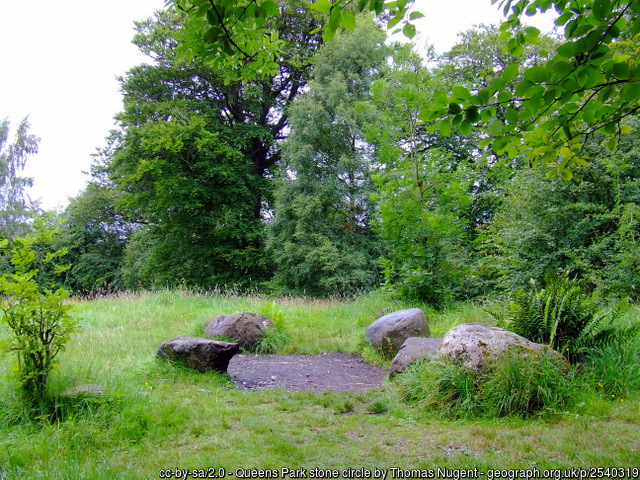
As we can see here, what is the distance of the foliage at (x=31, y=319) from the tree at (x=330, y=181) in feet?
38.4

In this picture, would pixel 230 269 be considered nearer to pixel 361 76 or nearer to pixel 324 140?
pixel 324 140

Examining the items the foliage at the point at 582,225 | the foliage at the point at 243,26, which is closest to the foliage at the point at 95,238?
the foliage at the point at 582,225

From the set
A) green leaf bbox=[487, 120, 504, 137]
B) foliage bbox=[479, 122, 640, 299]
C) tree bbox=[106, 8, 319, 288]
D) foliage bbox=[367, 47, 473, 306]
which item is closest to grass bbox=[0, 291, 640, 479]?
green leaf bbox=[487, 120, 504, 137]

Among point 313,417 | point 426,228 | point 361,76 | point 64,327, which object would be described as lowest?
point 313,417

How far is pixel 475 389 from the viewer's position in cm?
383

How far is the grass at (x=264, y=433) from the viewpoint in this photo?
270cm

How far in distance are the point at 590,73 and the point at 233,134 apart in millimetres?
18594

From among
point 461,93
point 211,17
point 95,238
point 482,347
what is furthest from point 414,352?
point 95,238

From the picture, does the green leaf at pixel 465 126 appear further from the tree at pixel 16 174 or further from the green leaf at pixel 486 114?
the tree at pixel 16 174

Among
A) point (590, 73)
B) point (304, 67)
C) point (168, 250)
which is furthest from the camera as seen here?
point (304, 67)

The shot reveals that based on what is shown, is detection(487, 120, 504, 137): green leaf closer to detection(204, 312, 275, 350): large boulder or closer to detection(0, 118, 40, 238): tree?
detection(204, 312, 275, 350): large boulder

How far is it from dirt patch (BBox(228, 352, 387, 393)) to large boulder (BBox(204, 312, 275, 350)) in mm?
399

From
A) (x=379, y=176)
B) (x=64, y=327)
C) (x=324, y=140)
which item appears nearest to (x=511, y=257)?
(x=379, y=176)

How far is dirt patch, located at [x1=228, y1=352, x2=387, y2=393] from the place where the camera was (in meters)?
5.18
